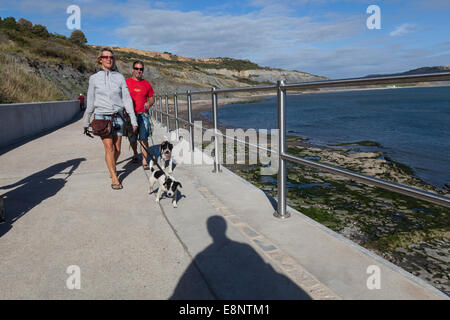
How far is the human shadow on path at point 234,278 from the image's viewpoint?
2.04m

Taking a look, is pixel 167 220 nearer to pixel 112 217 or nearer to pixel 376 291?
pixel 112 217

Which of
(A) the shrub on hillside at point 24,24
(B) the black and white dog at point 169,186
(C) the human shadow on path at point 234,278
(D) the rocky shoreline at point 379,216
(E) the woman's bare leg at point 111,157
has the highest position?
(A) the shrub on hillside at point 24,24

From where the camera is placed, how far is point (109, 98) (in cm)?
428

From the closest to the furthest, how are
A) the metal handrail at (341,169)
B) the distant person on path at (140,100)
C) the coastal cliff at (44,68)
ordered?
the metal handrail at (341,169) → the distant person on path at (140,100) → the coastal cliff at (44,68)

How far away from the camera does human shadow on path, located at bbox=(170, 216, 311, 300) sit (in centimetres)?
204

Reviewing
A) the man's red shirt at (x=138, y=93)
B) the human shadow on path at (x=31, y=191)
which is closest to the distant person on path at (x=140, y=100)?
the man's red shirt at (x=138, y=93)

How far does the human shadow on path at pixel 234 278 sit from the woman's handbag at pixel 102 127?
7.94 feet

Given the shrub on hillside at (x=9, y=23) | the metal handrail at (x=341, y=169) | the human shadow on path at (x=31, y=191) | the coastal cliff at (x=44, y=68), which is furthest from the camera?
the shrub on hillside at (x=9, y=23)

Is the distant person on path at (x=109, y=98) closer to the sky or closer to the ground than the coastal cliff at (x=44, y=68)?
closer to the ground

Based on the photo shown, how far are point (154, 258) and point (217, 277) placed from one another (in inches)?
23.6

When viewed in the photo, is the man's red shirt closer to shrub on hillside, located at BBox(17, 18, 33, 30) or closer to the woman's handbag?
the woman's handbag

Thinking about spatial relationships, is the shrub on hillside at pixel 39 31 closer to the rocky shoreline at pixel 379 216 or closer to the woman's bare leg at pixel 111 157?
the rocky shoreline at pixel 379 216
